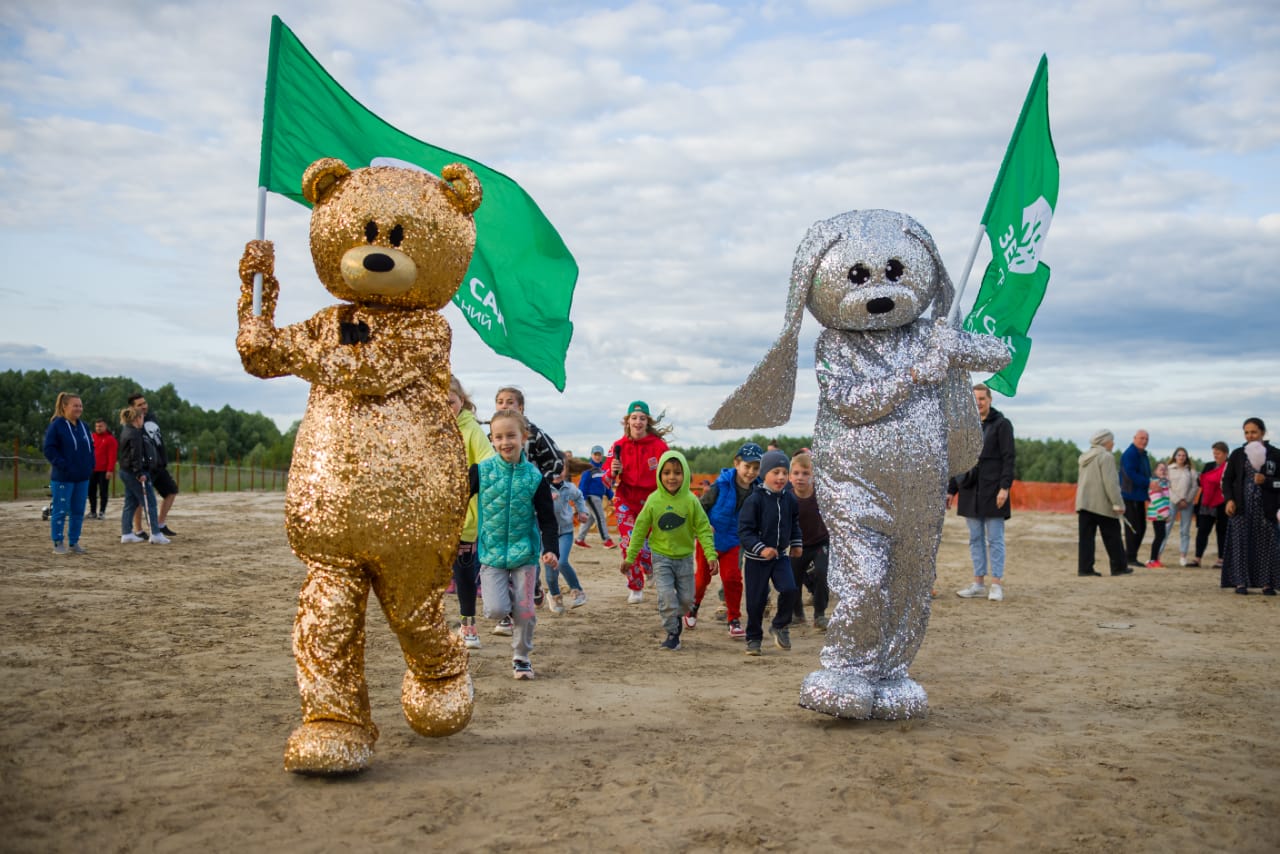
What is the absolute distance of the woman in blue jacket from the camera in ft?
39.2

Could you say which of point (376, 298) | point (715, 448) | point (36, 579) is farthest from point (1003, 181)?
point (715, 448)

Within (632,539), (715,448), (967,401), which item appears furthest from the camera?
(715,448)

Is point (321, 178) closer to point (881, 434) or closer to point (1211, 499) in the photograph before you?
point (881, 434)

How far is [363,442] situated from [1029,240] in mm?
4351

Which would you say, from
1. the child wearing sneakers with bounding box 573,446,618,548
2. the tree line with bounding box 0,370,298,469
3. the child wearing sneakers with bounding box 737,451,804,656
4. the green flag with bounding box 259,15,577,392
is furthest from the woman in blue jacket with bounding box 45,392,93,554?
the tree line with bounding box 0,370,298,469

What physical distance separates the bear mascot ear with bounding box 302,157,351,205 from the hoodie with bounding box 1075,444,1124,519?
11352mm

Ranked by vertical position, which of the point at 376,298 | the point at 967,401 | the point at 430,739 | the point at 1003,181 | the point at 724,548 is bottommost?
the point at 430,739

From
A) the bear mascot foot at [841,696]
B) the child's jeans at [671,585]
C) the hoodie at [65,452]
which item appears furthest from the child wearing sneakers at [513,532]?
the hoodie at [65,452]

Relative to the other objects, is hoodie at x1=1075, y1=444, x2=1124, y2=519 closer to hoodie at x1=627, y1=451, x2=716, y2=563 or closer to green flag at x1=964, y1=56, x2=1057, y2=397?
hoodie at x1=627, y1=451, x2=716, y2=563

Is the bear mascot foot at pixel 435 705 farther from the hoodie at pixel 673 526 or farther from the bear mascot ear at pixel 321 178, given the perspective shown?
the hoodie at pixel 673 526

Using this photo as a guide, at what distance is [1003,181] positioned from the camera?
599 centimetres

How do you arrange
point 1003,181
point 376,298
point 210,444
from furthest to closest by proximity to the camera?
point 210,444
point 1003,181
point 376,298

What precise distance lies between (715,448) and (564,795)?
38028mm

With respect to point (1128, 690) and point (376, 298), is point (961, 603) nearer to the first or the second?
point (1128, 690)
